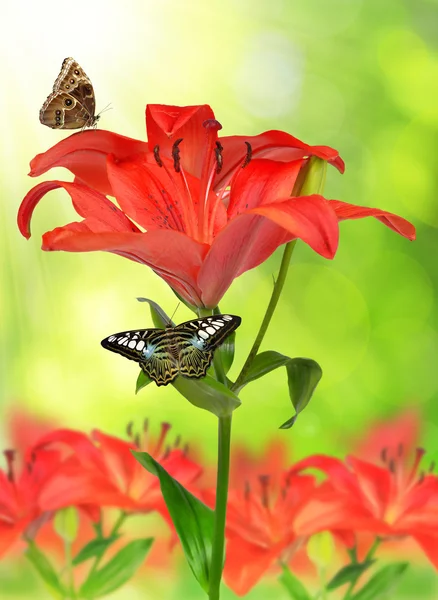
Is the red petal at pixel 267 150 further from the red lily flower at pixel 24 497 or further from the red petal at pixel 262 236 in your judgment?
the red lily flower at pixel 24 497

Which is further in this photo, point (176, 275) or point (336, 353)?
point (336, 353)

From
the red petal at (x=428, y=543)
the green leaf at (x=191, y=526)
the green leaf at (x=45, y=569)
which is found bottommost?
the red petal at (x=428, y=543)

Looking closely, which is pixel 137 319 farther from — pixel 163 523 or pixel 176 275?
pixel 176 275

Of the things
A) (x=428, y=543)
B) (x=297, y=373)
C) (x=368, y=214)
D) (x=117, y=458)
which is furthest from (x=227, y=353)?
(x=428, y=543)

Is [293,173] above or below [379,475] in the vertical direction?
above

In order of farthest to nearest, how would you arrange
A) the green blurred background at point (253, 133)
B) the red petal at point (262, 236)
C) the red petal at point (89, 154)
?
the green blurred background at point (253, 133)
the red petal at point (89, 154)
the red petal at point (262, 236)

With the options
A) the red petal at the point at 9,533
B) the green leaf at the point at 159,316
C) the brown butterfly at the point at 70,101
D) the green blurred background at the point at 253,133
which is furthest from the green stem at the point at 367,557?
the brown butterfly at the point at 70,101

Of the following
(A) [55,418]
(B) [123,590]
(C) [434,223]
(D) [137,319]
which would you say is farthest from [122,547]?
(C) [434,223]
